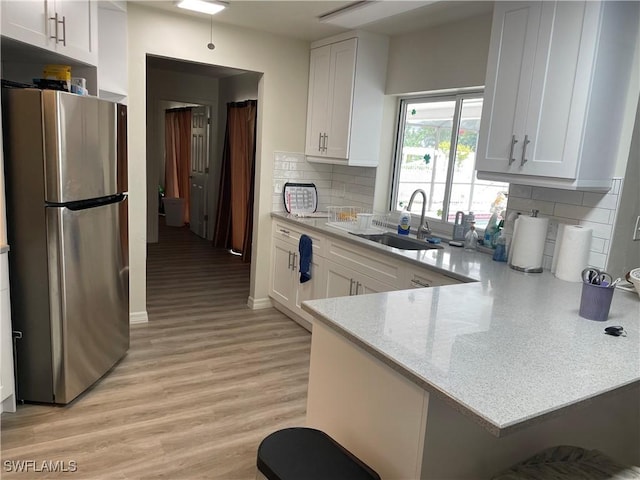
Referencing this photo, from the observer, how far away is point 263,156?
13.9 ft

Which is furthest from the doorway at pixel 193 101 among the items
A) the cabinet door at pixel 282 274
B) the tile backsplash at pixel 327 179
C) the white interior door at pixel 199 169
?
the cabinet door at pixel 282 274

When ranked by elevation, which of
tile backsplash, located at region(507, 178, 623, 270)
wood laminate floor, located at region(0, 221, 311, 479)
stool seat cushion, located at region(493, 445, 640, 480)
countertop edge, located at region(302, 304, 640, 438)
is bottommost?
wood laminate floor, located at region(0, 221, 311, 479)

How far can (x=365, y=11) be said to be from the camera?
312 cm

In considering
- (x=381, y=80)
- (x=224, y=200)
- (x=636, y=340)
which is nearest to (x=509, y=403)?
(x=636, y=340)

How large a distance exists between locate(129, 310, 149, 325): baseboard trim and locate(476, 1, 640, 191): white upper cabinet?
293 cm

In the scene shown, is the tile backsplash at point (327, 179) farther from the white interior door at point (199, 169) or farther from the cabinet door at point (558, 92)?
the white interior door at point (199, 169)

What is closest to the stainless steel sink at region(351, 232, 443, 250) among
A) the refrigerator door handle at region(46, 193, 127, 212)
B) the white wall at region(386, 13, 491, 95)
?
the white wall at region(386, 13, 491, 95)

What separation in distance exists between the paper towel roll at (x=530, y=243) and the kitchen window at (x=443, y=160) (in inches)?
25.5

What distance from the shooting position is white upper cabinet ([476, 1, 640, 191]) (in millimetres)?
2186

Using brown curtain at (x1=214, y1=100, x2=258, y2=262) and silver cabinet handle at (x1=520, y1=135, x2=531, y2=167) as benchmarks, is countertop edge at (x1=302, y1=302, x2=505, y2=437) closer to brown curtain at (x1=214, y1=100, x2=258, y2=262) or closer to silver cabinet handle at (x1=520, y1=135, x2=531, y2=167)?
silver cabinet handle at (x1=520, y1=135, x2=531, y2=167)

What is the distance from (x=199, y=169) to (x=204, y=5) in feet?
15.1

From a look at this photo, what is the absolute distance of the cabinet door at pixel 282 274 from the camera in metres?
4.14

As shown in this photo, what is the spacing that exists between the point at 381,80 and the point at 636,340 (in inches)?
114

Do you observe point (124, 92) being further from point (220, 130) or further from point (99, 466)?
point (220, 130)
